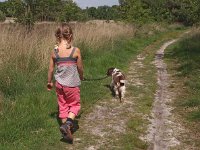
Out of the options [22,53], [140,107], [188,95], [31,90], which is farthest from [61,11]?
[140,107]

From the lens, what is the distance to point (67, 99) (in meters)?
5.71

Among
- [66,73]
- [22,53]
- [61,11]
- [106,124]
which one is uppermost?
[61,11]

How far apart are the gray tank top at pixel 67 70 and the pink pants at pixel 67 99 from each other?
3.6 inches

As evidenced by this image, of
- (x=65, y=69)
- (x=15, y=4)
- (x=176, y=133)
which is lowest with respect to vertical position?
(x=176, y=133)

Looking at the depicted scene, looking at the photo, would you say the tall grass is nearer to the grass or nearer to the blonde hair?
the grass

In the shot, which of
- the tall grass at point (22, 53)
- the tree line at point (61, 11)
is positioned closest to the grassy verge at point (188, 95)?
the tall grass at point (22, 53)

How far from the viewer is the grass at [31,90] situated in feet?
17.6

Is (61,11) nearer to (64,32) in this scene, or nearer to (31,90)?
(31,90)

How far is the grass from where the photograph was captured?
17.6 ft

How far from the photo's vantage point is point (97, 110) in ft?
23.7

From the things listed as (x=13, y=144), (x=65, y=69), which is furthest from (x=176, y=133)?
(x=13, y=144)

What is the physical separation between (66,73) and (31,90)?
214cm

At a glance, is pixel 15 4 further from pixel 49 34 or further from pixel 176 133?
pixel 176 133

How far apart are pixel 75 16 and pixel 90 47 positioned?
7620 millimetres
